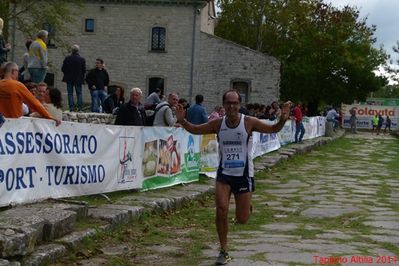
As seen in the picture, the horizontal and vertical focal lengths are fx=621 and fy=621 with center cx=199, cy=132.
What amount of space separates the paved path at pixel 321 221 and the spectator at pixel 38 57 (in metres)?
5.73

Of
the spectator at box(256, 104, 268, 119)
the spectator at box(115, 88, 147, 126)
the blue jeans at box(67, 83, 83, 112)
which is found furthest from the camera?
the spectator at box(256, 104, 268, 119)

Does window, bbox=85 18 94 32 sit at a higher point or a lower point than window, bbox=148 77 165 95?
higher

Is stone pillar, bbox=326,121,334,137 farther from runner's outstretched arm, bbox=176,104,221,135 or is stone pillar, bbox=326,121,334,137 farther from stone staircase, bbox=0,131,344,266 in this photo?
runner's outstretched arm, bbox=176,104,221,135

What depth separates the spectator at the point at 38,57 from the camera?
14.1 m

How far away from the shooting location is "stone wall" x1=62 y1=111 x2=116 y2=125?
14.6 metres

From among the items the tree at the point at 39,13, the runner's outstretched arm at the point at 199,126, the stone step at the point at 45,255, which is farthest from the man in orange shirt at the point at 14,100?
the tree at the point at 39,13

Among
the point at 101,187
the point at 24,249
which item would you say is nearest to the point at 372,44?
the point at 101,187

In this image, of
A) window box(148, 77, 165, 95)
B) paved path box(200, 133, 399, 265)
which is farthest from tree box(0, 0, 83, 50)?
paved path box(200, 133, 399, 265)

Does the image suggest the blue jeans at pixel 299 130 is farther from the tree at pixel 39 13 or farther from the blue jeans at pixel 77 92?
the tree at pixel 39 13

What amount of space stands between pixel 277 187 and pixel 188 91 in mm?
27431

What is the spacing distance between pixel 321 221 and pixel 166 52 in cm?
3251

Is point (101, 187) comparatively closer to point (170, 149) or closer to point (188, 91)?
point (170, 149)

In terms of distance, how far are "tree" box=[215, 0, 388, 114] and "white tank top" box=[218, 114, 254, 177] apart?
42.3 meters

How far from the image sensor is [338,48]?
51531 millimetres
